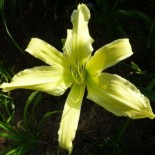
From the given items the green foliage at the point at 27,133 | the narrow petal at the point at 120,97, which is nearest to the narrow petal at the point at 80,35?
the narrow petal at the point at 120,97

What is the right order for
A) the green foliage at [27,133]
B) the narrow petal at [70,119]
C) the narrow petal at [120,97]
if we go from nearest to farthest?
the narrow petal at [120,97] < the narrow petal at [70,119] < the green foliage at [27,133]

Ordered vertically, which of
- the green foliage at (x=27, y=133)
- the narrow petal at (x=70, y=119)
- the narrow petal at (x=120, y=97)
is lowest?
the green foliage at (x=27, y=133)

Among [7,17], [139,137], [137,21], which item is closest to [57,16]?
[7,17]

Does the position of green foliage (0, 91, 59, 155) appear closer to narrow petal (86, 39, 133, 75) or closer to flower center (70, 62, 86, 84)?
flower center (70, 62, 86, 84)

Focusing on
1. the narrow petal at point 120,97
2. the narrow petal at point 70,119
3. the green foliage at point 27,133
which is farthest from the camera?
the green foliage at point 27,133

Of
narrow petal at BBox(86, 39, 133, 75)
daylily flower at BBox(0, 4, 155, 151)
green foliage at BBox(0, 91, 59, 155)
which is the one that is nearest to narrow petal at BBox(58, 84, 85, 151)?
daylily flower at BBox(0, 4, 155, 151)

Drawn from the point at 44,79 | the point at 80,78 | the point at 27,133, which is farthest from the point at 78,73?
the point at 27,133

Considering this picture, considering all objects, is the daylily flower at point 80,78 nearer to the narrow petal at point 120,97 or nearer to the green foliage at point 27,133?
the narrow petal at point 120,97

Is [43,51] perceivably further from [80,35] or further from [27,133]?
[27,133]
